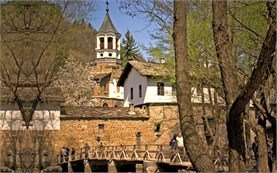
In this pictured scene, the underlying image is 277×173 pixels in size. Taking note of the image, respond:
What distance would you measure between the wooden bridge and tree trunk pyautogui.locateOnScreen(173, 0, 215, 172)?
13.6 meters

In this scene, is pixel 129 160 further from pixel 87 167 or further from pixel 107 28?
pixel 107 28

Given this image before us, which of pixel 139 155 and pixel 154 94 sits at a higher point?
pixel 154 94

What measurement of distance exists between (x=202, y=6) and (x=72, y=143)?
2449 cm

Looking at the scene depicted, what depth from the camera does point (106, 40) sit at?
7219 cm

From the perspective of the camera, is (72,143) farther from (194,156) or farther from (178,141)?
(194,156)

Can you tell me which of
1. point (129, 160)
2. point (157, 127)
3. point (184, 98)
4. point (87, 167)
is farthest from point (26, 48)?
point (157, 127)

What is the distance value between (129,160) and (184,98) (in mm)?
20857

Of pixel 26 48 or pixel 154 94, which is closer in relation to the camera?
pixel 26 48

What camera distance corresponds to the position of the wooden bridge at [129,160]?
2391 centimetres

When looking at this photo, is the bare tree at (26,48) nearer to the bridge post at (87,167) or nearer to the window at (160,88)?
the bridge post at (87,167)

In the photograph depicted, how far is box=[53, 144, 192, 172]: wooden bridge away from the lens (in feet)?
78.4

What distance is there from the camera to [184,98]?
7797 millimetres

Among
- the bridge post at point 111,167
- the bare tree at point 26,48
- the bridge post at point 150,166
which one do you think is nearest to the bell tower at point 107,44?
the bridge post at point 111,167

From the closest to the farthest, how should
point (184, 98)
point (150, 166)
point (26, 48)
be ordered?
point (184, 98) < point (26, 48) < point (150, 166)
